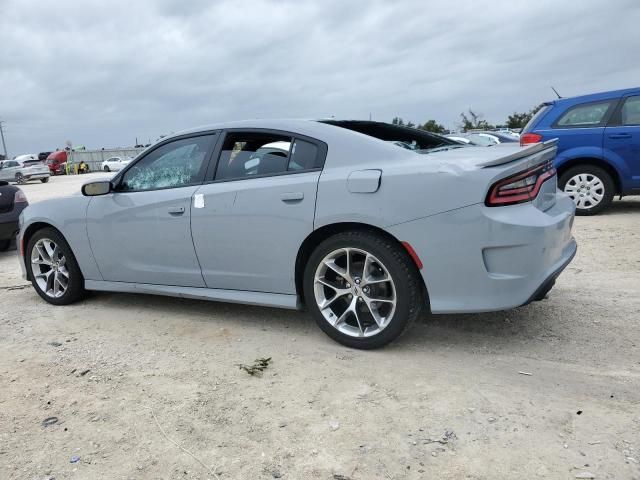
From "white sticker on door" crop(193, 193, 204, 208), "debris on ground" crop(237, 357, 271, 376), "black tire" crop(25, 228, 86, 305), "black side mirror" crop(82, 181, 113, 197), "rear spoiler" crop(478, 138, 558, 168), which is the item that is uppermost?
"rear spoiler" crop(478, 138, 558, 168)

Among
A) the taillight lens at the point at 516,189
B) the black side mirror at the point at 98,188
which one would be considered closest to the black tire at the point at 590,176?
the taillight lens at the point at 516,189

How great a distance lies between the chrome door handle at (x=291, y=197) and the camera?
3.36m

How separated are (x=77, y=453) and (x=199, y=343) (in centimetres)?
130

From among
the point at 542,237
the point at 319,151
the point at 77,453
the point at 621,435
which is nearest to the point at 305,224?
the point at 319,151

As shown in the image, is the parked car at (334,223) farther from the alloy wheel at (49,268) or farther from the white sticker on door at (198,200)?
the alloy wheel at (49,268)

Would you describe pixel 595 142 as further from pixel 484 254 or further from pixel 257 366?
pixel 257 366

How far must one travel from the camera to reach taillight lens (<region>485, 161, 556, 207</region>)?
9.48ft

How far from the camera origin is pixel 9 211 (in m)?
7.46

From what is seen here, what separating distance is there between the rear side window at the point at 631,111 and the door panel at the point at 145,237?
6.36 meters

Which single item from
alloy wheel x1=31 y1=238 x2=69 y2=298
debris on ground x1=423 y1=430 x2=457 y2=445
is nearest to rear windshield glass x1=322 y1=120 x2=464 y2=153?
debris on ground x1=423 y1=430 x2=457 y2=445

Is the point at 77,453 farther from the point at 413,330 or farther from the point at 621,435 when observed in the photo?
the point at 621,435

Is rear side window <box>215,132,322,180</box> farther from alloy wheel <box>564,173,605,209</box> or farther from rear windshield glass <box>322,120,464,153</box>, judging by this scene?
alloy wheel <box>564,173,605,209</box>

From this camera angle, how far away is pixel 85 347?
3.74m

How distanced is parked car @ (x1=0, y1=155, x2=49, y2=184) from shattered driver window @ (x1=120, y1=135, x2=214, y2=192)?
27.6 m
